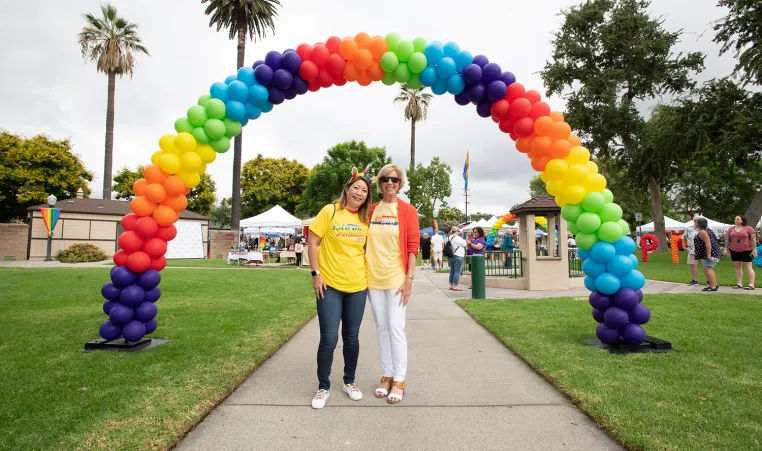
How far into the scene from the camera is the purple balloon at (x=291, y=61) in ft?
17.5

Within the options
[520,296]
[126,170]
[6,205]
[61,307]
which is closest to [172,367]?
[61,307]

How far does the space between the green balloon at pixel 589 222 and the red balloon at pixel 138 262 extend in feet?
17.6

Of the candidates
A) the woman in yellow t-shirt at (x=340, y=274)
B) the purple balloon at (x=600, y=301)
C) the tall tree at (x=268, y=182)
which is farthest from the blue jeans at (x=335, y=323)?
the tall tree at (x=268, y=182)

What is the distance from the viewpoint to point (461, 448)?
271 centimetres

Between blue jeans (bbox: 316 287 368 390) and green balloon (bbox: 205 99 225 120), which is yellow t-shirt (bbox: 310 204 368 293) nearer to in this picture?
blue jeans (bbox: 316 287 368 390)

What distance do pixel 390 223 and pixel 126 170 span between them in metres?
51.4

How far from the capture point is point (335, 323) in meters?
3.52

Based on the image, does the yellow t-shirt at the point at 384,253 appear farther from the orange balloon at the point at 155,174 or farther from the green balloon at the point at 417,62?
the orange balloon at the point at 155,174

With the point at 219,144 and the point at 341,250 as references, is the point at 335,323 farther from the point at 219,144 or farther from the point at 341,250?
the point at 219,144

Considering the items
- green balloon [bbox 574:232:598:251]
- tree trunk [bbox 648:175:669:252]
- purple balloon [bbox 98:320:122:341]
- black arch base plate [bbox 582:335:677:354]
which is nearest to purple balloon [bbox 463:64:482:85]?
green balloon [bbox 574:232:598:251]

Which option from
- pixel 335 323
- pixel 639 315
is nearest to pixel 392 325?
pixel 335 323

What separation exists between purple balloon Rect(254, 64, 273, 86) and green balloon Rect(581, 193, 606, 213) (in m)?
4.22

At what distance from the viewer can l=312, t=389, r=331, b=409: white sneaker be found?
11.1 feet

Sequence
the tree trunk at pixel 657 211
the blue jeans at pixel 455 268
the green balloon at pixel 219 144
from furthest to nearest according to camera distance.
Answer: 1. the tree trunk at pixel 657 211
2. the blue jeans at pixel 455 268
3. the green balloon at pixel 219 144
